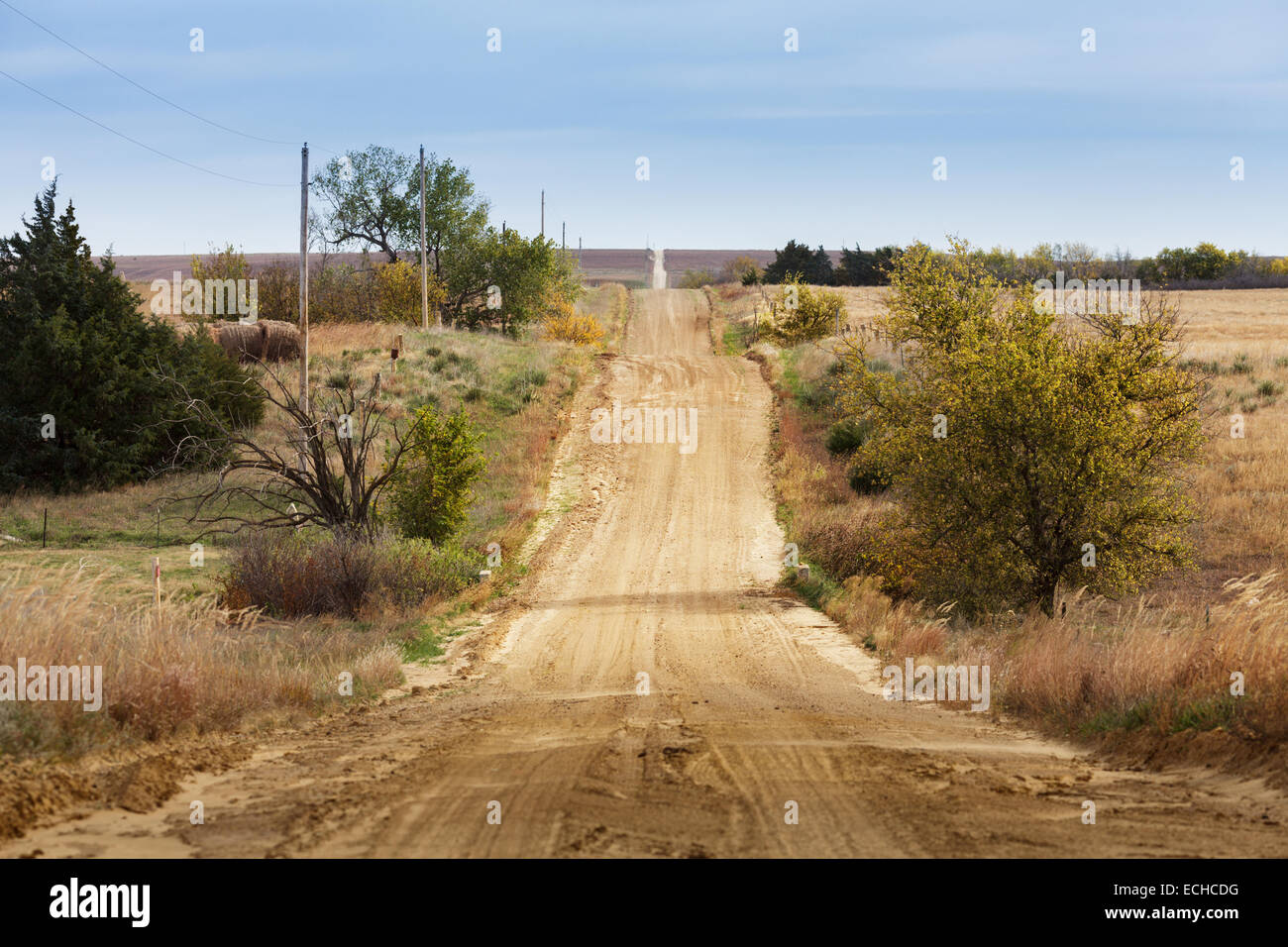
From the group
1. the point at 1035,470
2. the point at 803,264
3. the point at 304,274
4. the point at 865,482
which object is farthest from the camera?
the point at 803,264

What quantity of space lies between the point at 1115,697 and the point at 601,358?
3825 cm

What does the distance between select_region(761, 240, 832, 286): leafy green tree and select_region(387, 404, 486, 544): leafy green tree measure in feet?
231

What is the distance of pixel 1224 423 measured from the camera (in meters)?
36.2

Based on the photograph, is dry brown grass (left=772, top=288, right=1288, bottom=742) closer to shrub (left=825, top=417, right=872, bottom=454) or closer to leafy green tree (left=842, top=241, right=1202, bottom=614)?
shrub (left=825, top=417, right=872, bottom=454)

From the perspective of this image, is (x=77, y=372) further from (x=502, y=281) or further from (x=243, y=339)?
(x=502, y=281)

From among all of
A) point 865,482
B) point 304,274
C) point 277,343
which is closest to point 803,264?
point 277,343

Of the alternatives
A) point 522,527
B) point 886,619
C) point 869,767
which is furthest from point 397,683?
point 522,527

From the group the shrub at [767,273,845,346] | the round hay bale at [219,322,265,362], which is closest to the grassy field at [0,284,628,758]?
the round hay bale at [219,322,265,362]

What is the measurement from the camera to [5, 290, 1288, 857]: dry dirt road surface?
262 inches

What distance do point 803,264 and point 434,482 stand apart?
76604 mm

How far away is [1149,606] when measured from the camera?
20781 mm

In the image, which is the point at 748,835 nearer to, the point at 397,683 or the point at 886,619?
the point at 397,683

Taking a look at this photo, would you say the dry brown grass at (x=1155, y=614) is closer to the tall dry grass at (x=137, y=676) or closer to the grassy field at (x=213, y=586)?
the grassy field at (x=213, y=586)

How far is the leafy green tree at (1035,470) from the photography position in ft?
57.9
